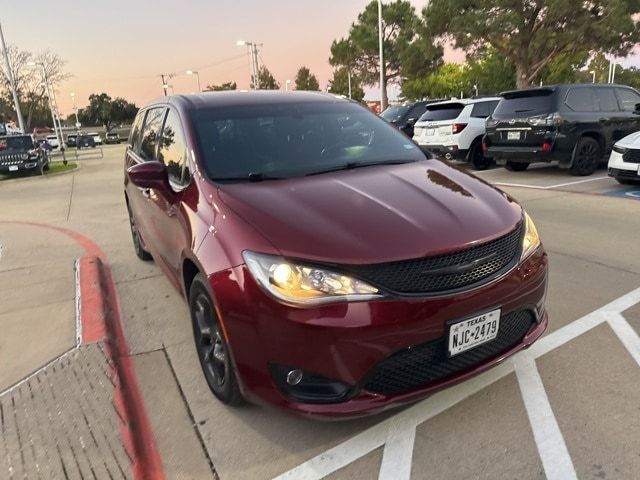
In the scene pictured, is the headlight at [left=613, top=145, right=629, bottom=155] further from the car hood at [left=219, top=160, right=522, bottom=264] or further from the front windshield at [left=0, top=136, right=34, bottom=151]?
the front windshield at [left=0, top=136, right=34, bottom=151]

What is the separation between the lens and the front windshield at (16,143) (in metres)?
18.5

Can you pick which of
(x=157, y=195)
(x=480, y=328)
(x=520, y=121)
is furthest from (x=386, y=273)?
(x=520, y=121)

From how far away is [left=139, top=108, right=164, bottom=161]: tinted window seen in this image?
4.14 meters

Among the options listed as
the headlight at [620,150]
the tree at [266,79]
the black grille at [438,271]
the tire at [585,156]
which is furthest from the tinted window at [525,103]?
the tree at [266,79]

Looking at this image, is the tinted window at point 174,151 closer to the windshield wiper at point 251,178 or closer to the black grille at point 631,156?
the windshield wiper at point 251,178

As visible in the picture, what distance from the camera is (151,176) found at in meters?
3.31

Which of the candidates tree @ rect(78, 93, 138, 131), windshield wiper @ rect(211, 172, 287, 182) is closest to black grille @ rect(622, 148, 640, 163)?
windshield wiper @ rect(211, 172, 287, 182)

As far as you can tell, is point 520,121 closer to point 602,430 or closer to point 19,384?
point 602,430

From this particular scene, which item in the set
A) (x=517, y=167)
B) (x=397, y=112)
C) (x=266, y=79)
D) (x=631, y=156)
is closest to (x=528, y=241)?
(x=631, y=156)

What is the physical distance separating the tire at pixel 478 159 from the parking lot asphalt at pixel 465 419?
312 inches

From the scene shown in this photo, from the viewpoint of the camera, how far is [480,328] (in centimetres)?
238

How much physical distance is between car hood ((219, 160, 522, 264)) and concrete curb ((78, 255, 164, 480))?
125 centimetres

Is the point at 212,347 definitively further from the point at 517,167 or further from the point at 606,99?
the point at 517,167

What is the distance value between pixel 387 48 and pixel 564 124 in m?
38.1
